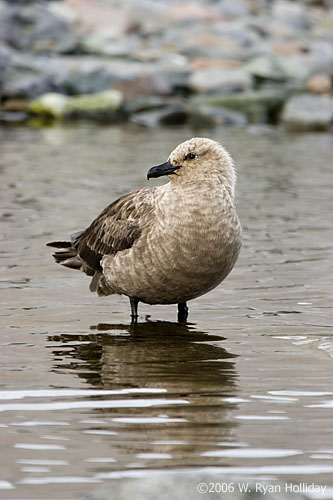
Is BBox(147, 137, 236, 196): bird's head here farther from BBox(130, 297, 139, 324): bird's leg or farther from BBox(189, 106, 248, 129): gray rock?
BBox(189, 106, 248, 129): gray rock

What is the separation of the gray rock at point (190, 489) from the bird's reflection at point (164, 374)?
59 cm

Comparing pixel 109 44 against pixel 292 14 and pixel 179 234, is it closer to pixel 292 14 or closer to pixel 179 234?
pixel 292 14

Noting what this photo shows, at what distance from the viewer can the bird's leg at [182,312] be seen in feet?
27.2

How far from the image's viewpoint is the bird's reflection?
5.59 metres

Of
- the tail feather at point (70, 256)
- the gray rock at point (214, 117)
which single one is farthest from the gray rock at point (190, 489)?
the gray rock at point (214, 117)

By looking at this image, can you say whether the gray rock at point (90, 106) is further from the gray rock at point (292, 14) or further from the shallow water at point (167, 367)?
the gray rock at point (292, 14)

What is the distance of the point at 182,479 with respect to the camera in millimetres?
4559

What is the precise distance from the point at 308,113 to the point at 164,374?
17119 mm

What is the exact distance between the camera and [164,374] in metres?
6.88

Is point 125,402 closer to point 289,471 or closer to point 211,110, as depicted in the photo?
point 289,471

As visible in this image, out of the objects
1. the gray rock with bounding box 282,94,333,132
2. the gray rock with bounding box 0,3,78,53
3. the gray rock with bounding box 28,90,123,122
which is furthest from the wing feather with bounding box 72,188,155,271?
the gray rock with bounding box 0,3,78,53

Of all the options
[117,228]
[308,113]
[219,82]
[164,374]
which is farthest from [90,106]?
[164,374]

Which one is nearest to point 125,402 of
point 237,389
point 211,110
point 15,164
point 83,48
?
point 237,389

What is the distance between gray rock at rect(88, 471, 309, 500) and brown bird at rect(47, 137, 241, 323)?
3.06m
